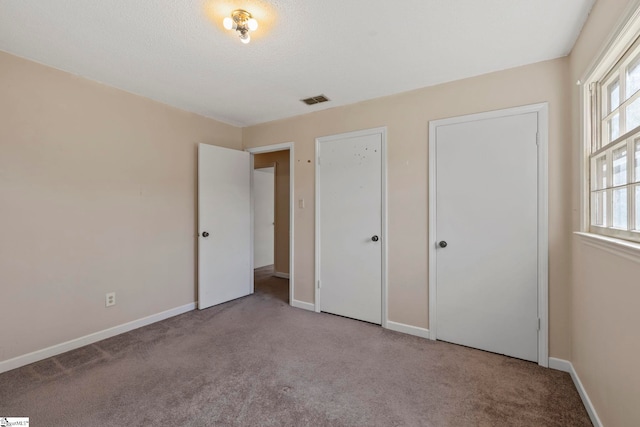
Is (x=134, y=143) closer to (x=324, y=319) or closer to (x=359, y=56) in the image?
(x=359, y=56)

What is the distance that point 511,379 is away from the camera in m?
2.01

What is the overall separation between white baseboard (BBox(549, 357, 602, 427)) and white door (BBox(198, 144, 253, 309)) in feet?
10.9

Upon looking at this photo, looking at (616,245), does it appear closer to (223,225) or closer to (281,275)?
(223,225)

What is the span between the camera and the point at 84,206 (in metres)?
2.52

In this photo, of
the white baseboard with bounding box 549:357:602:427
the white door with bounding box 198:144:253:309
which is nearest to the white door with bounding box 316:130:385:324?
the white door with bounding box 198:144:253:309

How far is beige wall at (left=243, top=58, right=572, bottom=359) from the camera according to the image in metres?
2.14

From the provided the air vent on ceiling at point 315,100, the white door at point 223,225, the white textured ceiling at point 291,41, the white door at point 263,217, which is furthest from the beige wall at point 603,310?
the white door at point 263,217

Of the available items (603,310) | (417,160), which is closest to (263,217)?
(417,160)

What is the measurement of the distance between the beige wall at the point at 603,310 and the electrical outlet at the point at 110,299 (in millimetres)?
3604

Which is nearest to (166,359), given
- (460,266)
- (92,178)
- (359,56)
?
(92,178)

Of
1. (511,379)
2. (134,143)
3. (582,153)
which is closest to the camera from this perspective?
(582,153)

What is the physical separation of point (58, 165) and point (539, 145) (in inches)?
153

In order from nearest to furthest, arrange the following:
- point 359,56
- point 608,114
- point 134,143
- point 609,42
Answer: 1. point 609,42
2. point 608,114
3. point 359,56
4. point 134,143

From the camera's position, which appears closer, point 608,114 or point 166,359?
point 608,114
